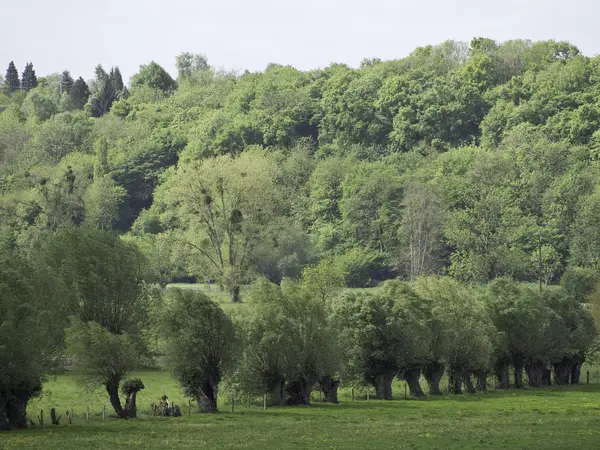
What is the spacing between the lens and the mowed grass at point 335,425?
56.4m

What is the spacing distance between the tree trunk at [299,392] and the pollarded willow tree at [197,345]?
830 centimetres

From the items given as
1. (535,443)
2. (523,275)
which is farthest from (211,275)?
(535,443)

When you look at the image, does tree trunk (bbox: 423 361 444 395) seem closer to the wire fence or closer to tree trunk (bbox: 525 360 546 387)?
the wire fence

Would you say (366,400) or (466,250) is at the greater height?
(466,250)

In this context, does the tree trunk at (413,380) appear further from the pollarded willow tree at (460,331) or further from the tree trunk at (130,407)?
the tree trunk at (130,407)

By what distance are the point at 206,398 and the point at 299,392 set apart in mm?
10218

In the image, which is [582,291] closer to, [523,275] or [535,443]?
[523,275]

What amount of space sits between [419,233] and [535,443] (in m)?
116

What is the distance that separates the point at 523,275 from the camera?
550 ft

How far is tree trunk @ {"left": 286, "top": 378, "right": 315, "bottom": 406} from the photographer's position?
85.5 meters

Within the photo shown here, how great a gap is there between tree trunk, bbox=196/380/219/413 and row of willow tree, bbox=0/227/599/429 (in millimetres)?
74

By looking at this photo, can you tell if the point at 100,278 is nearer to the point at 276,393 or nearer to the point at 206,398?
the point at 206,398

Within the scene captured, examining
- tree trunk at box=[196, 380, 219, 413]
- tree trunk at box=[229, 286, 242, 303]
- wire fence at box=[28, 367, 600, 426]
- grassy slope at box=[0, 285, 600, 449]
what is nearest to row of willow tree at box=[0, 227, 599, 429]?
tree trunk at box=[196, 380, 219, 413]

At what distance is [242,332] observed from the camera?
82750mm
